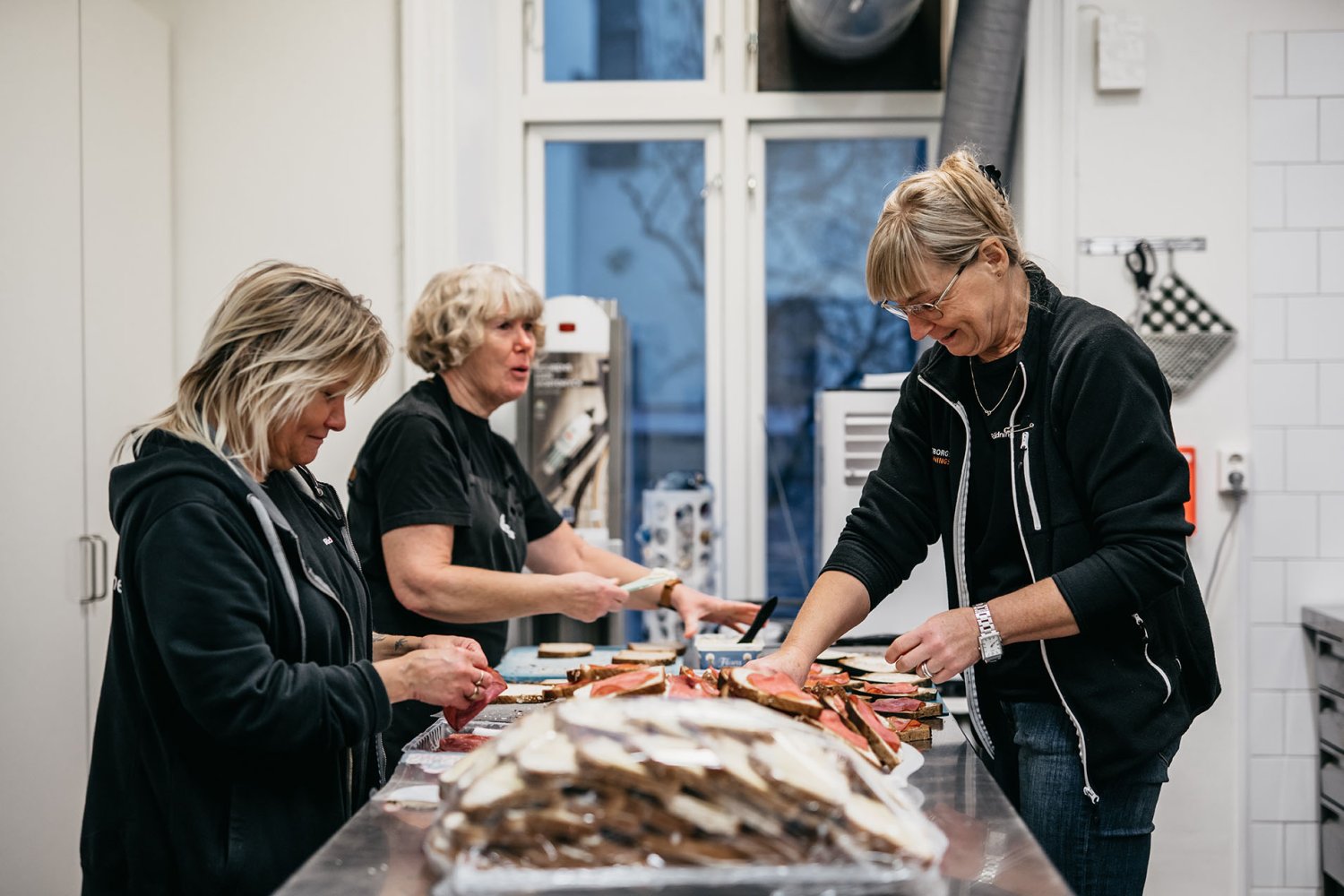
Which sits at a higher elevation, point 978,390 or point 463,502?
point 978,390

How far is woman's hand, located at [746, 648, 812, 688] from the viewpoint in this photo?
1778 millimetres

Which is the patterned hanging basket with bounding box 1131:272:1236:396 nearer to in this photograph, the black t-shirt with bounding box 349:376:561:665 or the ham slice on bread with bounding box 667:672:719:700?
the black t-shirt with bounding box 349:376:561:665

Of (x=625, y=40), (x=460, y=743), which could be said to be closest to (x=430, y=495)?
(x=460, y=743)

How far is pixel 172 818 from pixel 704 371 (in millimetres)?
2582

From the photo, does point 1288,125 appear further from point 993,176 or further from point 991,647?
point 991,647

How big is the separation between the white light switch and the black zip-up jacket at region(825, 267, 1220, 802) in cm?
164

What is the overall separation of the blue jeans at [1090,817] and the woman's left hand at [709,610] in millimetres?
964

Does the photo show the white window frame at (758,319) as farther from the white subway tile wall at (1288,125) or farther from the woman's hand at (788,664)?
the woman's hand at (788,664)

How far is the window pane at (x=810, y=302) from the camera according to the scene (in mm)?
3795

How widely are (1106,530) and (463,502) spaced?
1232 millimetres

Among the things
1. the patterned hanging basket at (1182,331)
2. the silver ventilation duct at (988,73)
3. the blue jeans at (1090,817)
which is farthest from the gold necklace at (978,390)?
the patterned hanging basket at (1182,331)

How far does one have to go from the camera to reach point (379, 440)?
2.37 meters

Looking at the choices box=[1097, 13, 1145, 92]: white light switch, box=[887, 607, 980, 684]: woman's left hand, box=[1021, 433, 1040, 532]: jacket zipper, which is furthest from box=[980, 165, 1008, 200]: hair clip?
box=[1097, 13, 1145, 92]: white light switch

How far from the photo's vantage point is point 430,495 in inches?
90.6
